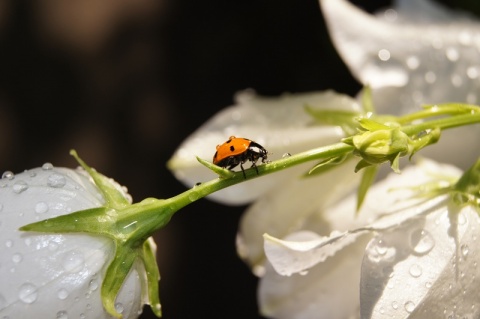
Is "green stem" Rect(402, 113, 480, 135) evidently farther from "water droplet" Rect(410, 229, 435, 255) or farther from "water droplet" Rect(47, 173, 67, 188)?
"water droplet" Rect(47, 173, 67, 188)

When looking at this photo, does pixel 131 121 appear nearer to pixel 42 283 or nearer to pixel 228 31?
pixel 228 31

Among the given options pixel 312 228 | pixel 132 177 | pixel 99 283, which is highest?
pixel 99 283

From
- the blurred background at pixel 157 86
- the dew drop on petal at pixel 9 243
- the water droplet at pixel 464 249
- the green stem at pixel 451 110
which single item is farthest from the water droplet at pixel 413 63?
the blurred background at pixel 157 86

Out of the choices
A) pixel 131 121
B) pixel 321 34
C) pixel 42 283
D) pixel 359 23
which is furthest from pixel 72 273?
pixel 131 121

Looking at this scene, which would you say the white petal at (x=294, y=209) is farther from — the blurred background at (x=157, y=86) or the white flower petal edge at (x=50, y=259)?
the blurred background at (x=157, y=86)

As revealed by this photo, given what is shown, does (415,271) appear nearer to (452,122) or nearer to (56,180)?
(452,122)

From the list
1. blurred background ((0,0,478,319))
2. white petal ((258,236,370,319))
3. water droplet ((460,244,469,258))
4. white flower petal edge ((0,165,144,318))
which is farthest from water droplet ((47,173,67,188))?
blurred background ((0,0,478,319))
